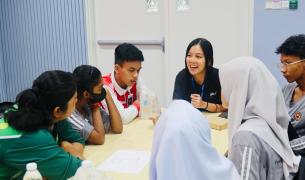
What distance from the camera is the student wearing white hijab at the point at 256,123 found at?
4.88 ft

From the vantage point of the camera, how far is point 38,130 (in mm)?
1638

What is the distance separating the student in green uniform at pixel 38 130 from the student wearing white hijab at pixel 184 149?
67 cm

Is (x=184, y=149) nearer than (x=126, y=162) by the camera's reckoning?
Result: Yes

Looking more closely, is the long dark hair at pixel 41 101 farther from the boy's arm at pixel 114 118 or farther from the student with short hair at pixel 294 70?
the student with short hair at pixel 294 70

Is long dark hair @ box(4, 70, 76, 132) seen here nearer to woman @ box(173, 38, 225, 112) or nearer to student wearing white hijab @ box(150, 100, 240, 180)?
student wearing white hijab @ box(150, 100, 240, 180)

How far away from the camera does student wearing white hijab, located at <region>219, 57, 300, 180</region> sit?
149 cm

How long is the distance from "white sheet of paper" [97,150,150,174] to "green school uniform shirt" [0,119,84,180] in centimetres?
19

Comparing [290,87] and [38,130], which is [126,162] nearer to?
[38,130]

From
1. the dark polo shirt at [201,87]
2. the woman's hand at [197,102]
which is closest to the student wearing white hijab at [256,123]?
the woman's hand at [197,102]

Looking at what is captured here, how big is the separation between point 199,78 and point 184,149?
1.95 metres

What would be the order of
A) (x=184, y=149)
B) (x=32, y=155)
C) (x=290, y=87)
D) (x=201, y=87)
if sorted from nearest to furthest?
(x=184, y=149) → (x=32, y=155) → (x=290, y=87) → (x=201, y=87)

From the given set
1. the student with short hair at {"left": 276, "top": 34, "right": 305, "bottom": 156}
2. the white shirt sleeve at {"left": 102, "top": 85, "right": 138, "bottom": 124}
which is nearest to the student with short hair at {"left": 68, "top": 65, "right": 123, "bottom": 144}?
the white shirt sleeve at {"left": 102, "top": 85, "right": 138, "bottom": 124}

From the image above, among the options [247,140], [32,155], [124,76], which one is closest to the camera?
[247,140]

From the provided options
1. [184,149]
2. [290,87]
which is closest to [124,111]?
[290,87]
